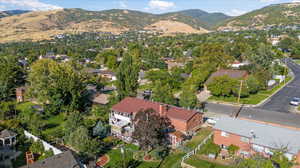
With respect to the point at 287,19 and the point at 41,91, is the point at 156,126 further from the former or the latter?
the point at 287,19

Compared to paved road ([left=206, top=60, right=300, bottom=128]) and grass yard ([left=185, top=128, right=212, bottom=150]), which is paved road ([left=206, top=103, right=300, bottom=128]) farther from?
grass yard ([left=185, top=128, right=212, bottom=150])

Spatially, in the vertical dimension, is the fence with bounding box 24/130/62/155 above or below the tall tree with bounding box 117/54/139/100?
below

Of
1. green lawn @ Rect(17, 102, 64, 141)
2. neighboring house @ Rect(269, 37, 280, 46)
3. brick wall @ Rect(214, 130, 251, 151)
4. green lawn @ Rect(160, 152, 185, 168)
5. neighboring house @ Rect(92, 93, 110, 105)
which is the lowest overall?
green lawn @ Rect(17, 102, 64, 141)

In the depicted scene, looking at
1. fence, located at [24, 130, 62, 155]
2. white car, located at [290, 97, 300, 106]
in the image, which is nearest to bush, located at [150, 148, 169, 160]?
fence, located at [24, 130, 62, 155]

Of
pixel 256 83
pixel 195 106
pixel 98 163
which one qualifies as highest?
pixel 256 83

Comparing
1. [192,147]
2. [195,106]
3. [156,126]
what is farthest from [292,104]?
[156,126]

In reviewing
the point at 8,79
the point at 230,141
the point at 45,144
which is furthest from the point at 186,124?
the point at 8,79

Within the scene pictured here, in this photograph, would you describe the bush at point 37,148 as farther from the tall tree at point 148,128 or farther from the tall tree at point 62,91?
the tall tree at point 62,91
